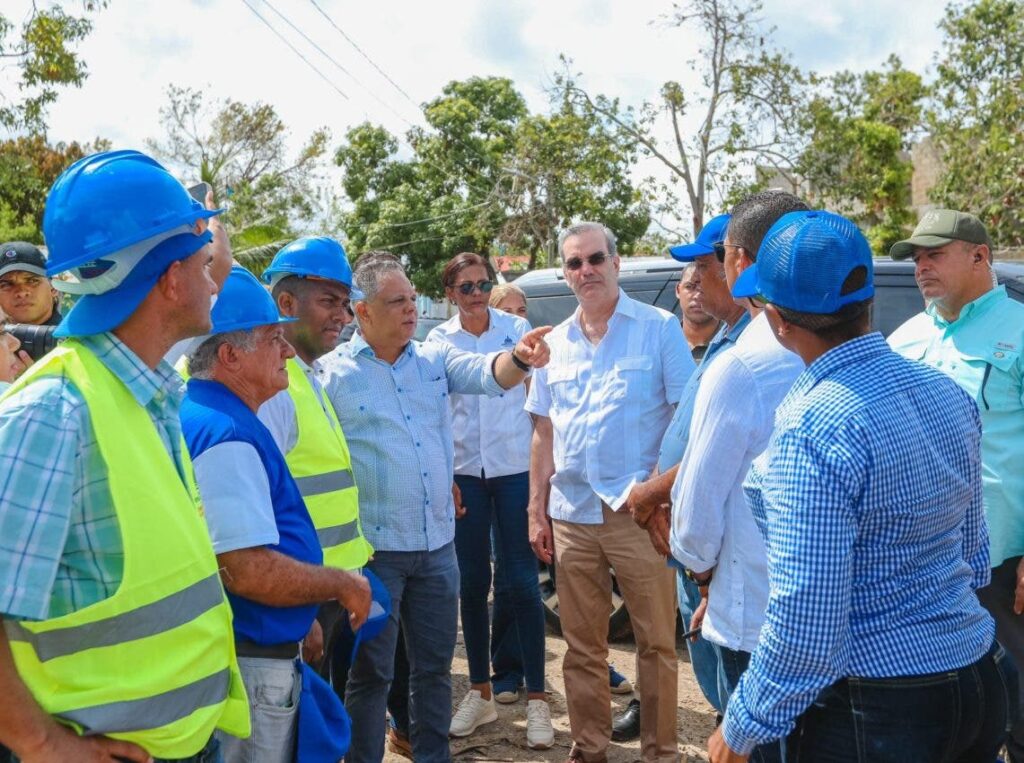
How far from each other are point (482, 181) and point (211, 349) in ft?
95.1

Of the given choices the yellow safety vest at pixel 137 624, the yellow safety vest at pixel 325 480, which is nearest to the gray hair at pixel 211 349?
the yellow safety vest at pixel 325 480

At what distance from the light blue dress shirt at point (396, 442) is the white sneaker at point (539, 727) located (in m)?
1.31

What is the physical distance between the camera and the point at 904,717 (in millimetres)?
2033

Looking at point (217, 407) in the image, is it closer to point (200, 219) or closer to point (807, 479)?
point (200, 219)

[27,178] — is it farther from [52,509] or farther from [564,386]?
[52,509]

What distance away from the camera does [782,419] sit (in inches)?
84.4

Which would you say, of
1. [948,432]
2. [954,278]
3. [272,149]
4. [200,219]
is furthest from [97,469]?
[272,149]

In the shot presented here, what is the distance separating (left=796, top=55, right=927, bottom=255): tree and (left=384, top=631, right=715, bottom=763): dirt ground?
1265cm

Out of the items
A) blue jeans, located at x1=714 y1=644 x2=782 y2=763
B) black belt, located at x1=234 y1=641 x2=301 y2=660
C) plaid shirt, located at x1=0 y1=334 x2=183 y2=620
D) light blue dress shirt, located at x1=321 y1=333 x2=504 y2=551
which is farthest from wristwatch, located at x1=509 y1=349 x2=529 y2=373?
plaid shirt, located at x1=0 y1=334 x2=183 y2=620

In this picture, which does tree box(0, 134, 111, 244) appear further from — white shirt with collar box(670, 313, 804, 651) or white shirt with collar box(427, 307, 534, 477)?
white shirt with collar box(670, 313, 804, 651)

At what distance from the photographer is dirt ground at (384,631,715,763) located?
4.78 metres

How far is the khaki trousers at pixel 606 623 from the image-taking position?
14.3ft

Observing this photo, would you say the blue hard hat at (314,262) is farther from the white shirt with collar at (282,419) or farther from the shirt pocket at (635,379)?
the shirt pocket at (635,379)

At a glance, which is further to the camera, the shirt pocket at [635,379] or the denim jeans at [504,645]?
the denim jeans at [504,645]
